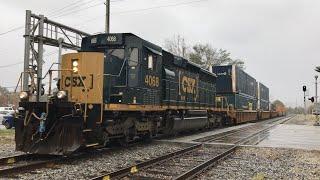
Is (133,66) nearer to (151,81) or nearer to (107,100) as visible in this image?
(151,81)

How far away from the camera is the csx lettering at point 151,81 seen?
13593 millimetres

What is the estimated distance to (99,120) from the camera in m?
10.5

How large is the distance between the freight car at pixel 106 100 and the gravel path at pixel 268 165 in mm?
3289

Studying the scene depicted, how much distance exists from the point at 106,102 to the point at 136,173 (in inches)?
A: 135

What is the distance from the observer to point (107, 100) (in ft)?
38.2

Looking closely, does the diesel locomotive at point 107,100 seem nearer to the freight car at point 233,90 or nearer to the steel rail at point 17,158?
the steel rail at point 17,158

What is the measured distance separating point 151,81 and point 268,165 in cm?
538

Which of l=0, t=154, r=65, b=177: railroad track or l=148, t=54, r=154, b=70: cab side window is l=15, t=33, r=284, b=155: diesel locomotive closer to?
l=148, t=54, r=154, b=70: cab side window

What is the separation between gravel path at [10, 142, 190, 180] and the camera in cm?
809

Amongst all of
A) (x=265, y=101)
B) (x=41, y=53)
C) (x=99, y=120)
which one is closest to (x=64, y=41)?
(x=41, y=53)

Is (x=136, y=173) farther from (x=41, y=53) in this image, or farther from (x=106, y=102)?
(x=41, y=53)

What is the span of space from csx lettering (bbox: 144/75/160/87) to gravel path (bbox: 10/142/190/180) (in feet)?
7.14

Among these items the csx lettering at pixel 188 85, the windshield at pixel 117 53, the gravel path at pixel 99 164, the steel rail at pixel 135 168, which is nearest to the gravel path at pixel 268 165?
the steel rail at pixel 135 168

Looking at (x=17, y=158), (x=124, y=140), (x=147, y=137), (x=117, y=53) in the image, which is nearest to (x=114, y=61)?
(x=117, y=53)
